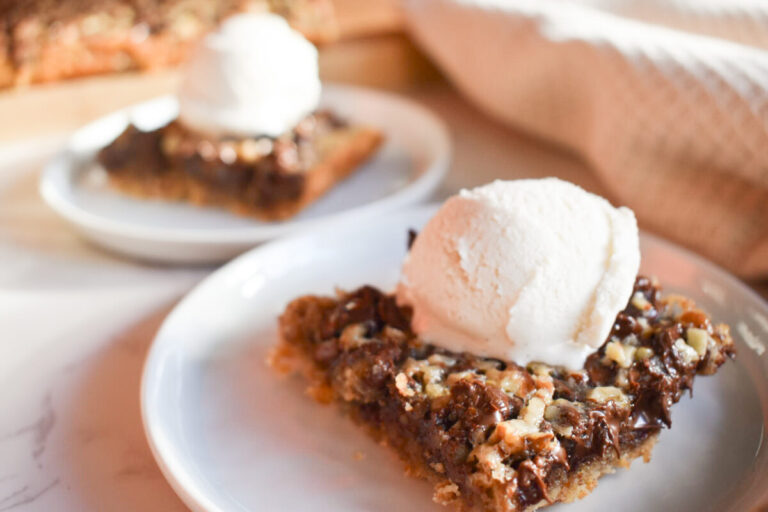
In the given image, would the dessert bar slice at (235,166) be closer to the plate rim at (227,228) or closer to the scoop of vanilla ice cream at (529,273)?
the plate rim at (227,228)

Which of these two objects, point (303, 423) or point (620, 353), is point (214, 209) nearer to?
point (303, 423)

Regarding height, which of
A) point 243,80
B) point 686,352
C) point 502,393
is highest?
point 686,352

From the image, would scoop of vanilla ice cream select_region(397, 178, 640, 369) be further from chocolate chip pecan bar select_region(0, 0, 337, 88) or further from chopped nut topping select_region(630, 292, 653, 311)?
chocolate chip pecan bar select_region(0, 0, 337, 88)

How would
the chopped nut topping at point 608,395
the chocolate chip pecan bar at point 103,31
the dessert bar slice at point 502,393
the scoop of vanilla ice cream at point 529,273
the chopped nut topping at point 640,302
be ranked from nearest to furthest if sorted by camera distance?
the dessert bar slice at point 502,393, the chopped nut topping at point 608,395, the scoop of vanilla ice cream at point 529,273, the chopped nut topping at point 640,302, the chocolate chip pecan bar at point 103,31

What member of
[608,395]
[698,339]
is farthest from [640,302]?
[608,395]

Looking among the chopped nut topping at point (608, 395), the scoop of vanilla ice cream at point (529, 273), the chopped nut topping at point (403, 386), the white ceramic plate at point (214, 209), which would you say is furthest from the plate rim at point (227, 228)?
the chopped nut topping at point (608, 395)
